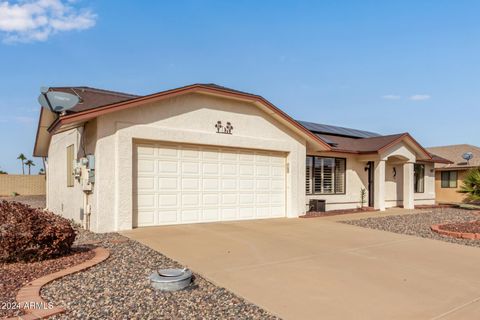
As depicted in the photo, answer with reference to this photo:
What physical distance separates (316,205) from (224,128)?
608 cm

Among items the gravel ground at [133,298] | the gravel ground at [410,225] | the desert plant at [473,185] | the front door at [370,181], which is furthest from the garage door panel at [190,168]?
the desert plant at [473,185]

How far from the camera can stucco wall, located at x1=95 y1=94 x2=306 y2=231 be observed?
9.40 metres

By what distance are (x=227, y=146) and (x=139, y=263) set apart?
611 cm

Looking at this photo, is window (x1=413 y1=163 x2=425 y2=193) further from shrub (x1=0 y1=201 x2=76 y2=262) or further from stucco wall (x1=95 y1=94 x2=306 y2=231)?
shrub (x1=0 y1=201 x2=76 y2=262)

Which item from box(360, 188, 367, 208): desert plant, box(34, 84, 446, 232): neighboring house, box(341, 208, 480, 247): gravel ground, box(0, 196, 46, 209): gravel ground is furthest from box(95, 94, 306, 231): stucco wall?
box(0, 196, 46, 209): gravel ground

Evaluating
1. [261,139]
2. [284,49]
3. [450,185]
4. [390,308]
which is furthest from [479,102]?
[390,308]

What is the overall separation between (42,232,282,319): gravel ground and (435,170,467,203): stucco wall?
25633 millimetres

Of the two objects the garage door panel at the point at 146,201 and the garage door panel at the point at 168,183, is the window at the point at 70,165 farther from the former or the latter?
the garage door panel at the point at 168,183

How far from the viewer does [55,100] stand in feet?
32.5

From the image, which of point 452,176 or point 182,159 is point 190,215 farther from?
point 452,176

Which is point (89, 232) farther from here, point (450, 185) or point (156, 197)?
point (450, 185)

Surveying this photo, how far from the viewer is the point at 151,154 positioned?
10219 millimetres

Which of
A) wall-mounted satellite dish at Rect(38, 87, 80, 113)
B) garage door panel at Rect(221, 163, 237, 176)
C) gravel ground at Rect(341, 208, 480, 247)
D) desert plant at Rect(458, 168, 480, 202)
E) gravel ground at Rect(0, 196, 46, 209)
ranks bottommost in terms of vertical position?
gravel ground at Rect(0, 196, 46, 209)

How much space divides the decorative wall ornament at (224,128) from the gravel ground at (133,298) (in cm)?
630
